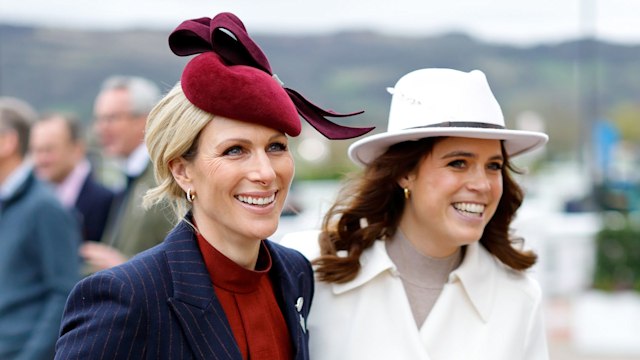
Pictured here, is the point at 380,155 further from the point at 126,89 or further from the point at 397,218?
the point at 126,89

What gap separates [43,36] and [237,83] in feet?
27.4

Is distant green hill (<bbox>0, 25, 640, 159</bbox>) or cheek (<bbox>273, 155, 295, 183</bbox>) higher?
cheek (<bbox>273, 155, 295, 183</bbox>)

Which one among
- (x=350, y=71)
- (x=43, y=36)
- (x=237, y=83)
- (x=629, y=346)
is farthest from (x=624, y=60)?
(x=237, y=83)

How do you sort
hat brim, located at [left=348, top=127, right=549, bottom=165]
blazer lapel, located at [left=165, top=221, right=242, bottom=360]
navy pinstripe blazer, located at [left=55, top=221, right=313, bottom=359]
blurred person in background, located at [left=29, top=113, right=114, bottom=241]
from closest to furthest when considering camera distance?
navy pinstripe blazer, located at [left=55, top=221, right=313, bottom=359] → blazer lapel, located at [left=165, top=221, right=242, bottom=360] → hat brim, located at [left=348, top=127, right=549, bottom=165] → blurred person in background, located at [left=29, top=113, right=114, bottom=241]

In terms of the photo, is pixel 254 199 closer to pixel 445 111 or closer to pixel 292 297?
pixel 292 297

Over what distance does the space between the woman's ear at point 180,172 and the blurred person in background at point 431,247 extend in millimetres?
767

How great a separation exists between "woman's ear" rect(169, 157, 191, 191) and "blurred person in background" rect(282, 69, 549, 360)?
767 mm

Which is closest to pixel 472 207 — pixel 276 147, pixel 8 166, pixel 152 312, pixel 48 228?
pixel 276 147

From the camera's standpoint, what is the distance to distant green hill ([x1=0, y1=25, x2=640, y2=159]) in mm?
9805

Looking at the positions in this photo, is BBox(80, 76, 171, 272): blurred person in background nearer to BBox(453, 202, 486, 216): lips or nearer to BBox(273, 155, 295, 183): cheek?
BBox(453, 202, 486, 216): lips

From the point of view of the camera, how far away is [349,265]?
291cm

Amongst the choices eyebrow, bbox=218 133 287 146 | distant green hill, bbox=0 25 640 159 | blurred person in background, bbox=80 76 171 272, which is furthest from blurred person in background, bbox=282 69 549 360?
distant green hill, bbox=0 25 640 159

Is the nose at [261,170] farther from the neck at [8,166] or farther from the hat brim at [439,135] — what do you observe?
the neck at [8,166]

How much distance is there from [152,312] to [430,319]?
1.06m
